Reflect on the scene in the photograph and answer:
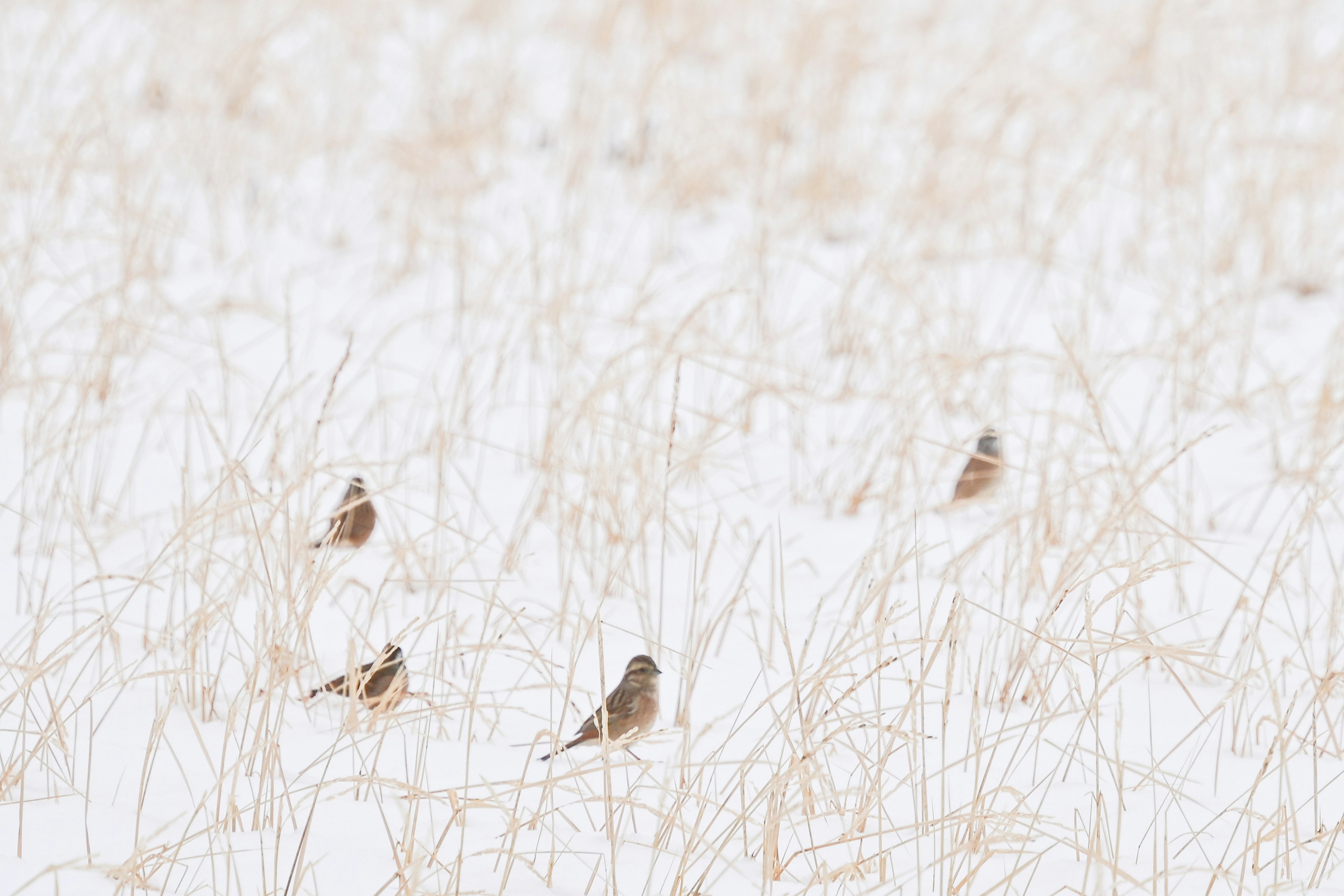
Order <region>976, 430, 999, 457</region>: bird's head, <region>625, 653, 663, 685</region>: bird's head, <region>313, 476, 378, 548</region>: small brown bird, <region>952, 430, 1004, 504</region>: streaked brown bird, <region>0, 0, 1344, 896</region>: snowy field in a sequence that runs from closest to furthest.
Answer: <region>0, 0, 1344, 896</region>: snowy field < <region>625, 653, 663, 685</region>: bird's head < <region>313, 476, 378, 548</region>: small brown bird < <region>952, 430, 1004, 504</region>: streaked brown bird < <region>976, 430, 999, 457</region>: bird's head

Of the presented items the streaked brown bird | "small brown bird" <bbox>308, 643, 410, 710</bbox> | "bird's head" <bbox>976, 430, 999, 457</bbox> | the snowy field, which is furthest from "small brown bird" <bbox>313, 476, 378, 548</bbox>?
"bird's head" <bbox>976, 430, 999, 457</bbox>

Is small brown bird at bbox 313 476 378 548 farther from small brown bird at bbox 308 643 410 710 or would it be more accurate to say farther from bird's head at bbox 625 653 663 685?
bird's head at bbox 625 653 663 685

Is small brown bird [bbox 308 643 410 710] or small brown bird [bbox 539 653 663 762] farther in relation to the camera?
small brown bird [bbox 539 653 663 762]

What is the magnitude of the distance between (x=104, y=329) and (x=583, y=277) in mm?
2111

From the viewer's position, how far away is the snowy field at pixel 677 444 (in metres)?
1.98

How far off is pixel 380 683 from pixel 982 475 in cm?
177

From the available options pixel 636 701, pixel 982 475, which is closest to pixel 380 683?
pixel 636 701

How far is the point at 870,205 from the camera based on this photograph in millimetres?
6055

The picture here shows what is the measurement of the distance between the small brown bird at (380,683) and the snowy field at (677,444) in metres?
0.07

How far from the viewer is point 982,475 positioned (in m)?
3.31

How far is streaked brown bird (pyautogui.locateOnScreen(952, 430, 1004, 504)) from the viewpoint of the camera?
3348 millimetres

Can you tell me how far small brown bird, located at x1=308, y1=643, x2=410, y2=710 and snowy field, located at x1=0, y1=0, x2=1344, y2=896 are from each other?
0.07 metres

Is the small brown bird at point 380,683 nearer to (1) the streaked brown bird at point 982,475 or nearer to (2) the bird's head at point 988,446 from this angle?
(1) the streaked brown bird at point 982,475

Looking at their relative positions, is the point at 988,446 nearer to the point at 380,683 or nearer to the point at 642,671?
the point at 642,671
